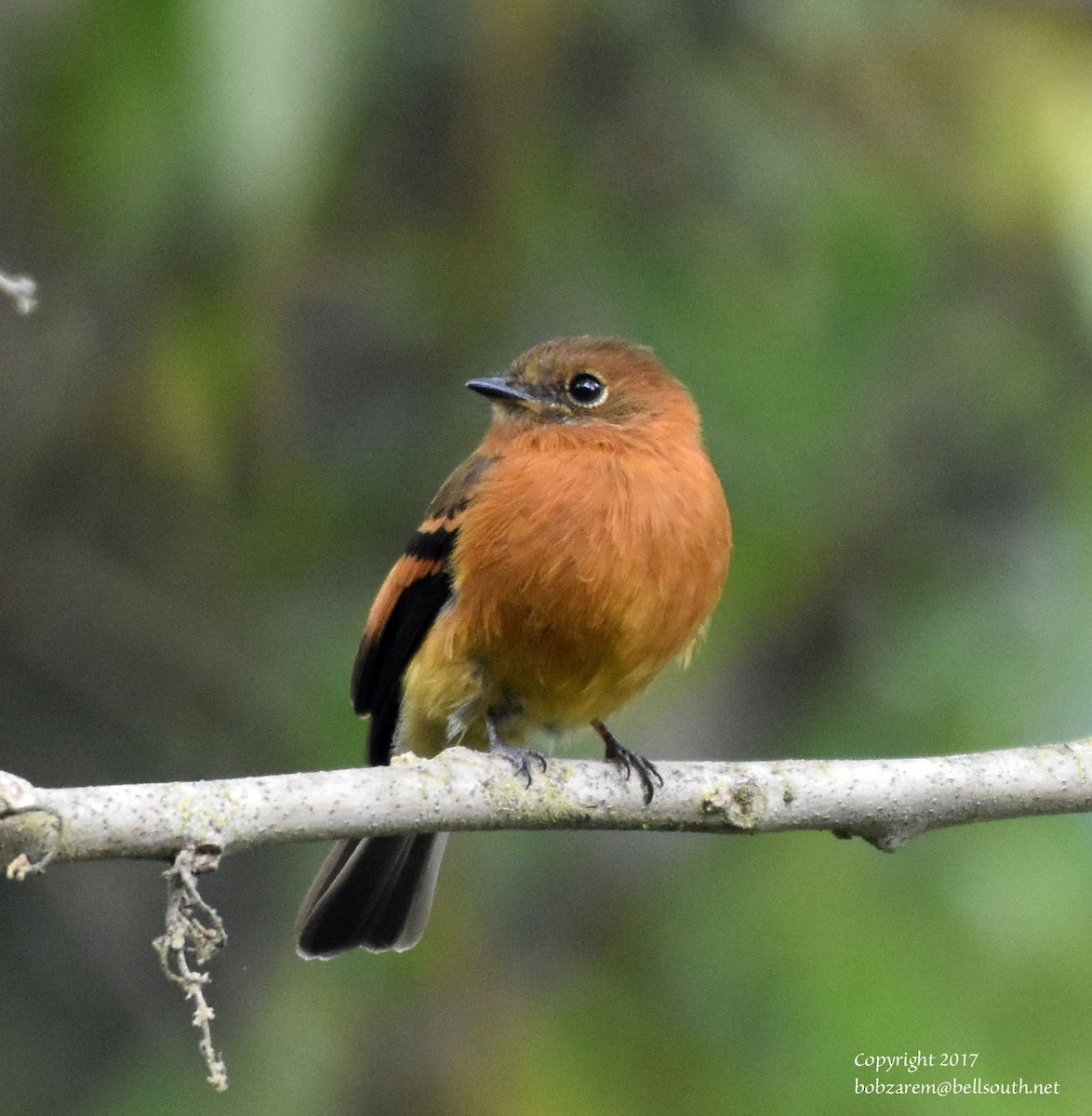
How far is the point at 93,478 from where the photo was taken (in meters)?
6.62

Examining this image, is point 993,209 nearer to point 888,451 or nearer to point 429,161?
point 888,451

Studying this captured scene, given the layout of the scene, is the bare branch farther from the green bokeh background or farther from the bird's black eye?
the green bokeh background

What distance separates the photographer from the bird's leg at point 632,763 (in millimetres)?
3953

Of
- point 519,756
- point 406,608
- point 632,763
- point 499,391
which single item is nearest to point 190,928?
point 519,756

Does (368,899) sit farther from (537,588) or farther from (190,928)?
(190,928)

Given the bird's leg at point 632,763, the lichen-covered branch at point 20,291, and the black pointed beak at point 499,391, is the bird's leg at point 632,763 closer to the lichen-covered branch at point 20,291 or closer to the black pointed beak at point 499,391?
the black pointed beak at point 499,391

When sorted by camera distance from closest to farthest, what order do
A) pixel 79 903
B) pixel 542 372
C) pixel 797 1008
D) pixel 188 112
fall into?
pixel 188 112, pixel 542 372, pixel 797 1008, pixel 79 903

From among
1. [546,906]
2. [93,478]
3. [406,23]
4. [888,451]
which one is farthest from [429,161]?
[546,906]

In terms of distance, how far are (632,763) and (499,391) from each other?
1.34 meters

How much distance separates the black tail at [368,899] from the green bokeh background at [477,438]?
0.65 metres

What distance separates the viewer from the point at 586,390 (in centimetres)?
529

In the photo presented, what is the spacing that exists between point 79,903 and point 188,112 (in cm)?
286

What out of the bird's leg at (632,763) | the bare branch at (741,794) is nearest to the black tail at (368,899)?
the bird's leg at (632,763)

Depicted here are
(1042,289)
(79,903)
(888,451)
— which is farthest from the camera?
(888,451)
